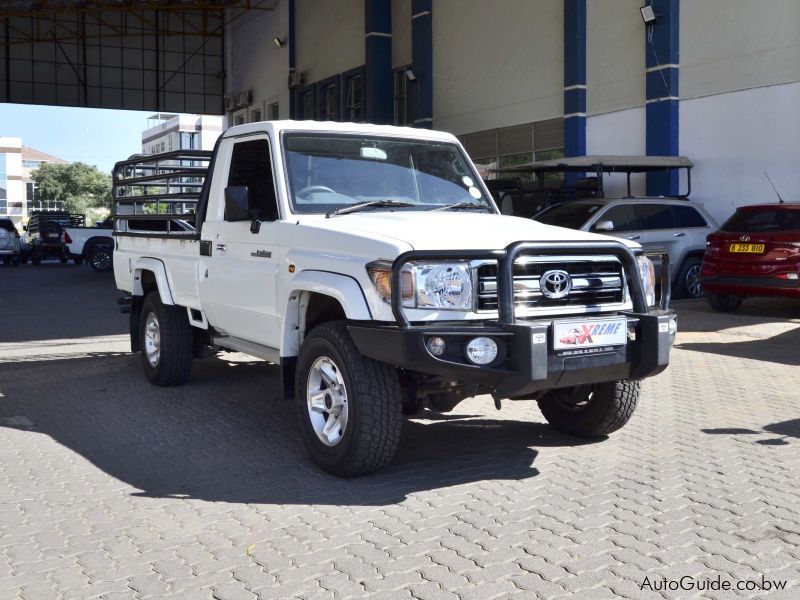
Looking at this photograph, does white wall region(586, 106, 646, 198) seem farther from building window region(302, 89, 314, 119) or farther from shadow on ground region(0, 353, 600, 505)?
building window region(302, 89, 314, 119)

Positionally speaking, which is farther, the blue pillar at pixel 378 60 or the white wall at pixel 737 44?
the blue pillar at pixel 378 60

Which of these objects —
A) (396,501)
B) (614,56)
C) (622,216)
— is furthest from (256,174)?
(614,56)

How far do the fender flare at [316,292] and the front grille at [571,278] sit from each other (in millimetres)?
662

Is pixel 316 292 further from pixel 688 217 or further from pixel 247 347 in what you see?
pixel 688 217

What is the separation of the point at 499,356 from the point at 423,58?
22.4 metres

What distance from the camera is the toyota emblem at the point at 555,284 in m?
5.06

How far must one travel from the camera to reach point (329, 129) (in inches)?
253

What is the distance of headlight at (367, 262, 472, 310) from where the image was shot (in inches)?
191

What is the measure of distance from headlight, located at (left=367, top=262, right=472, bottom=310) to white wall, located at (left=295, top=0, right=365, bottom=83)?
25.3 metres

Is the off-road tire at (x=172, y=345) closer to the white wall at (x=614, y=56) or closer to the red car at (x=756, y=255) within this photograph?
the red car at (x=756, y=255)

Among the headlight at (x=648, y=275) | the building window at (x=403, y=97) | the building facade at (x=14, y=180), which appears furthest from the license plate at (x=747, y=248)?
the building facade at (x=14, y=180)

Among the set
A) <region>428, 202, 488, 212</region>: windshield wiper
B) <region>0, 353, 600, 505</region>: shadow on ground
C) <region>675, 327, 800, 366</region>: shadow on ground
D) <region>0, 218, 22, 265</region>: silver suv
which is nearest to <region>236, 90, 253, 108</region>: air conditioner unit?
<region>0, 218, 22, 265</region>: silver suv

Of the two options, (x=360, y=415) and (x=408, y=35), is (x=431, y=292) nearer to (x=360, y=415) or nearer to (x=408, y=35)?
(x=360, y=415)

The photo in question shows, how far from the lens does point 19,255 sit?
1278 inches
